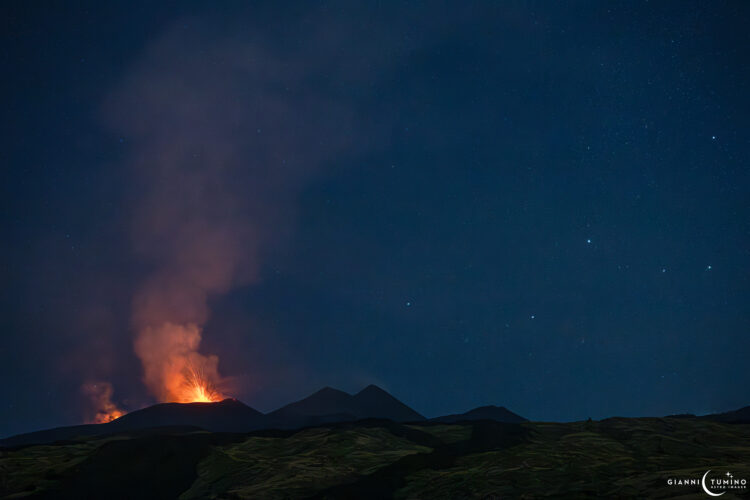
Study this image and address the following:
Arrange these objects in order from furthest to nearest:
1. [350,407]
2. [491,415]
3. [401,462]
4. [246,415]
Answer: [350,407]
[491,415]
[246,415]
[401,462]

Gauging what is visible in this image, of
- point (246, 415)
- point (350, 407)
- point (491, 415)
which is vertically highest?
point (246, 415)

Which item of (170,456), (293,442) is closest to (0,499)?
(170,456)

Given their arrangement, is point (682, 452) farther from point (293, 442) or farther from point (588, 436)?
point (293, 442)

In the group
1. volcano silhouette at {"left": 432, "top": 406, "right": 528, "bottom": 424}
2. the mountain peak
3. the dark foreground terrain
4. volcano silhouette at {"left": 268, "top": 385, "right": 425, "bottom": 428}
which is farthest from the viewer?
the mountain peak

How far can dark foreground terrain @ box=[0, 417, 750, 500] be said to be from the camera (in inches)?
958

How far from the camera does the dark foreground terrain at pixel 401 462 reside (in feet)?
79.8

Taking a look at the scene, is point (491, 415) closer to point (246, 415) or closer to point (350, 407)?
point (350, 407)

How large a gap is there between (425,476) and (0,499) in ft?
90.4

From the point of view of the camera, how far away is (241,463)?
35344 mm

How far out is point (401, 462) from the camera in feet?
106

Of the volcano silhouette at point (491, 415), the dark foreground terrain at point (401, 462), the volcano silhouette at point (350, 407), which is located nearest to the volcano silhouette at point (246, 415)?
the volcano silhouette at point (350, 407)

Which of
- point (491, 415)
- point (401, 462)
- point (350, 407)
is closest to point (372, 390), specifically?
point (350, 407)

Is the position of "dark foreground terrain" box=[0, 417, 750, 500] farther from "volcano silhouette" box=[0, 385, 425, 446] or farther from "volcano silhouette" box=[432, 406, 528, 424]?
"volcano silhouette" box=[432, 406, 528, 424]

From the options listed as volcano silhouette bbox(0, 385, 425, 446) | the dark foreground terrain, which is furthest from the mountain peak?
the dark foreground terrain
